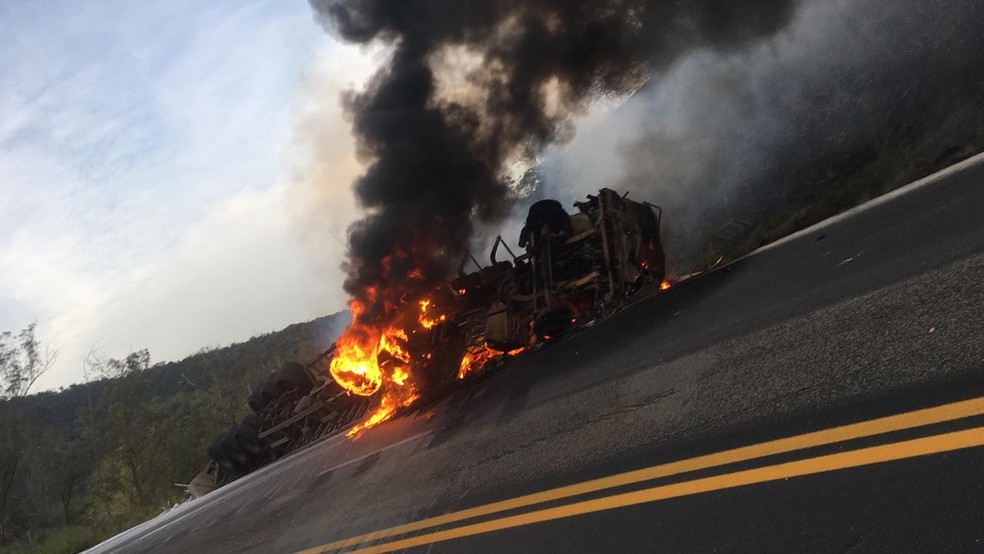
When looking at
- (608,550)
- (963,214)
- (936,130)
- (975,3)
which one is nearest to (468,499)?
(608,550)

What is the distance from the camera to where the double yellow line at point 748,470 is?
3.04 meters

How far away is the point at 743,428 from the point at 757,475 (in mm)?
585

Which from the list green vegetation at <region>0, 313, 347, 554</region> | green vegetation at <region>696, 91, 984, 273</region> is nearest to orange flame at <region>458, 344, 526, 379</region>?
green vegetation at <region>696, 91, 984, 273</region>

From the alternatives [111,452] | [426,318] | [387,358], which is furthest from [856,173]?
[111,452]

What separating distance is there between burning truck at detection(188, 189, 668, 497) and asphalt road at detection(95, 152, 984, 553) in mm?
1036

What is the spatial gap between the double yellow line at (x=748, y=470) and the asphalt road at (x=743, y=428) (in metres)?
0.01

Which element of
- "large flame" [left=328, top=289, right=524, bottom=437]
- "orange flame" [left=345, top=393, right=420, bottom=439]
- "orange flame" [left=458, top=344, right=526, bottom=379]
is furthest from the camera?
"orange flame" [left=345, top=393, right=420, bottom=439]

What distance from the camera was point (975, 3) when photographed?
10484mm

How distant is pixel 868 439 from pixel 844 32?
12.6m

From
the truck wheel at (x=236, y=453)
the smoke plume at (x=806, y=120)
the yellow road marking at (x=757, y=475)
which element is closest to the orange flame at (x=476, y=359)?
the smoke plume at (x=806, y=120)

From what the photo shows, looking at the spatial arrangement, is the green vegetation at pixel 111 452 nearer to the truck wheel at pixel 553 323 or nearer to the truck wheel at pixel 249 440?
the truck wheel at pixel 249 440

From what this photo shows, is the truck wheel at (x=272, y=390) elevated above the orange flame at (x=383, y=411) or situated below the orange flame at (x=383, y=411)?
above

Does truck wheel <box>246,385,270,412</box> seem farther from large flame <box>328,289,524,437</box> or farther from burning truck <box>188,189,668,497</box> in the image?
large flame <box>328,289,524,437</box>

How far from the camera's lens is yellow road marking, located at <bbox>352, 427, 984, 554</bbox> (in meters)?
2.95
